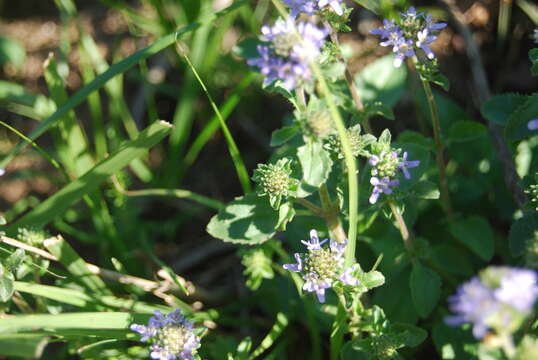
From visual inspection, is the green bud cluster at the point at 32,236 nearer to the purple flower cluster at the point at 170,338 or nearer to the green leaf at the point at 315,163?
the purple flower cluster at the point at 170,338

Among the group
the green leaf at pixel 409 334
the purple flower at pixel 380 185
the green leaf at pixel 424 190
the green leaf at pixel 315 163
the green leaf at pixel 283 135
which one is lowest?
the green leaf at pixel 409 334

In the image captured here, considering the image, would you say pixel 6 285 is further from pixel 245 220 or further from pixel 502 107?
pixel 502 107

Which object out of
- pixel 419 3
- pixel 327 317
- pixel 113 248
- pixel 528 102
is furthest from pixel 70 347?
pixel 419 3

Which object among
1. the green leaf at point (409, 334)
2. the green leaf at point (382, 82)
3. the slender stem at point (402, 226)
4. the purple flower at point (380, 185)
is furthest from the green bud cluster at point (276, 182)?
the green leaf at point (382, 82)

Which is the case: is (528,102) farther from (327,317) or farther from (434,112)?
(327,317)

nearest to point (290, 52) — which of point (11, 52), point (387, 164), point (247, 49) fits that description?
point (387, 164)

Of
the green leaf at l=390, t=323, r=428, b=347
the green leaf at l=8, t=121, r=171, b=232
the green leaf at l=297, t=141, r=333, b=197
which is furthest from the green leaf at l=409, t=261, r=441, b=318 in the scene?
the green leaf at l=8, t=121, r=171, b=232
